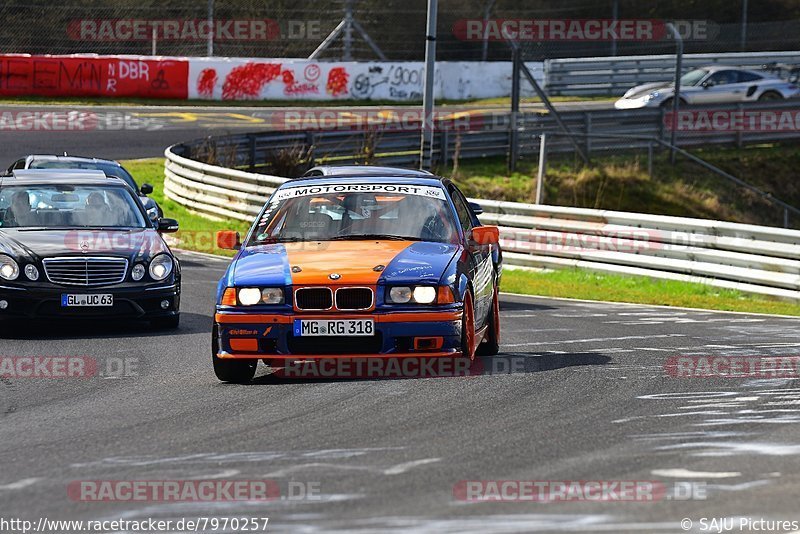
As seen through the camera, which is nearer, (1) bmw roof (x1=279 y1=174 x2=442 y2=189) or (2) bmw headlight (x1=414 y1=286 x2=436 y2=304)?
(2) bmw headlight (x1=414 y1=286 x2=436 y2=304)

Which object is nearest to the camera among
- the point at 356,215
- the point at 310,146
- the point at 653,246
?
the point at 356,215

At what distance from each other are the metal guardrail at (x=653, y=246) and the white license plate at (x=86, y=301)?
8.79 metres

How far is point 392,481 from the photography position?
20.3 feet

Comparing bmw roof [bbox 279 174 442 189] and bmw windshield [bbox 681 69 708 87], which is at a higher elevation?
bmw windshield [bbox 681 69 708 87]

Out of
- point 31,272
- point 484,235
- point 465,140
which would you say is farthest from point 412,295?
point 465,140

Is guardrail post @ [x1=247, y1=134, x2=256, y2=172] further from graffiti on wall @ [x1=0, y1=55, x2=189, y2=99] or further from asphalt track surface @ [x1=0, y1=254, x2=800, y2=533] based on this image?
asphalt track surface @ [x1=0, y1=254, x2=800, y2=533]

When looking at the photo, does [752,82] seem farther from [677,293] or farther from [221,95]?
[677,293]

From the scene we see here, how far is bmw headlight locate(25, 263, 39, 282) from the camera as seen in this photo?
12.7m

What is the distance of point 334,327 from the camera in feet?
30.4

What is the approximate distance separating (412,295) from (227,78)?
33.6 m

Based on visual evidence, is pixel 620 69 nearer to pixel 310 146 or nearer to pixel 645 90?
pixel 645 90

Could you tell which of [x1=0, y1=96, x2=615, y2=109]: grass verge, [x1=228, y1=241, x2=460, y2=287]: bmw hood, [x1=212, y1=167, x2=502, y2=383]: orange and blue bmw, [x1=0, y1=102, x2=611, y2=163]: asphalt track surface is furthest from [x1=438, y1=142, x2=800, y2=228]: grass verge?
[x1=228, y1=241, x2=460, y2=287]: bmw hood

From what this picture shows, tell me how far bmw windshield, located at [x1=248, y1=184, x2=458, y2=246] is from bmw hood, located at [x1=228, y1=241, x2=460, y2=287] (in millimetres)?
193

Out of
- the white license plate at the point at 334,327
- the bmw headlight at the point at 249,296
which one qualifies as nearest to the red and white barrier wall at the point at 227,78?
the bmw headlight at the point at 249,296
